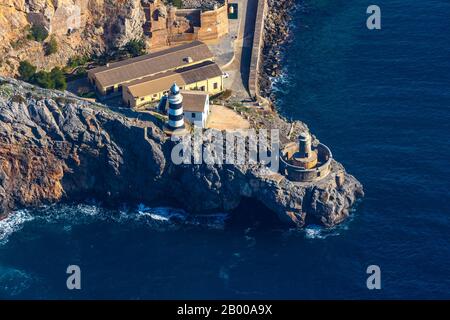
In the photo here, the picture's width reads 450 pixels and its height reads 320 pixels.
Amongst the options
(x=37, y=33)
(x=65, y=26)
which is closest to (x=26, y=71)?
(x=37, y=33)

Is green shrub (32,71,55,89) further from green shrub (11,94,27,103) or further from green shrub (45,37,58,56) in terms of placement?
green shrub (11,94,27,103)

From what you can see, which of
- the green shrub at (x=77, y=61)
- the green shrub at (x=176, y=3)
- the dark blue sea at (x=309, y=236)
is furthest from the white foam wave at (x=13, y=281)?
the green shrub at (x=176, y=3)

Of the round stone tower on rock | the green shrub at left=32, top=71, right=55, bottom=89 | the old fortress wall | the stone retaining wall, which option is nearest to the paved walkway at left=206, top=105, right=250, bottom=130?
the round stone tower on rock

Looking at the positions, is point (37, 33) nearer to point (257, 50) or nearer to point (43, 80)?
point (43, 80)

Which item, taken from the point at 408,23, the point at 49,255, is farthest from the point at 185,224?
the point at 408,23

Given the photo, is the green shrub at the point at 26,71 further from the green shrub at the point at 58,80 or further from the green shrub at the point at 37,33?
the green shrub at the point at 37,33
